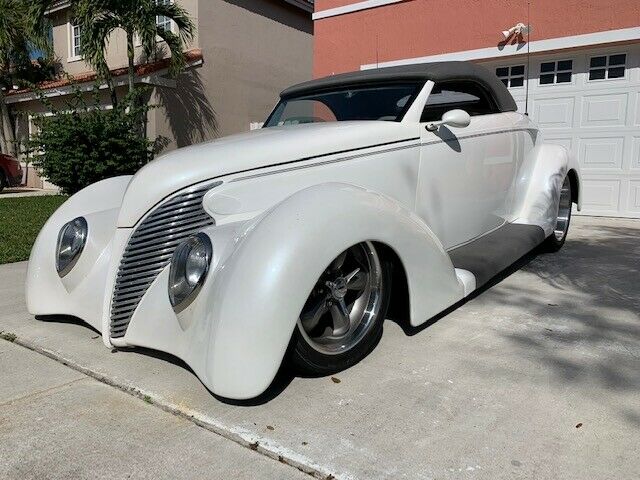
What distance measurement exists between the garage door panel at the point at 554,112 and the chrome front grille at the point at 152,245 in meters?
6.87

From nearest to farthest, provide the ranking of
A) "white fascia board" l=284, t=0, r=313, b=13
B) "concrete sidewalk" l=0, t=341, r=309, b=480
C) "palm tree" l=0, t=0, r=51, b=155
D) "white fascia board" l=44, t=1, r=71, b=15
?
"concrete sidewalk" l=0, t=341, r=309, b=480
"palm tree" l=0, t=0, r=51, b=155
"white fascia board" l=284, t=0, r=313, b=13
"white fascia board" l=44, t=1, r=71, b=15

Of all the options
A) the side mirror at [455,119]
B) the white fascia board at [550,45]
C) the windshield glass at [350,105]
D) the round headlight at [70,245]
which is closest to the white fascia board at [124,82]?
the white fascia board at [550,45]

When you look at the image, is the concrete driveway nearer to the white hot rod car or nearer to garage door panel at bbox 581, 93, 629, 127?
the white hot rod car

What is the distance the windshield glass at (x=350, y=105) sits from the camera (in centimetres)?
365

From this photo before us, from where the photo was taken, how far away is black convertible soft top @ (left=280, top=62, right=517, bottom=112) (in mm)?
3807

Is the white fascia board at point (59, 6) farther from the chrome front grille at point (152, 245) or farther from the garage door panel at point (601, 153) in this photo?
the chrome front grille at point (152, 245)

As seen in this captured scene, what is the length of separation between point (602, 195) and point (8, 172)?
14.3 meters

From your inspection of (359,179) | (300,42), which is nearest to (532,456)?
(359,179)

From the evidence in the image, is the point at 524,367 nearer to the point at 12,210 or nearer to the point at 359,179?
the point at 359,179

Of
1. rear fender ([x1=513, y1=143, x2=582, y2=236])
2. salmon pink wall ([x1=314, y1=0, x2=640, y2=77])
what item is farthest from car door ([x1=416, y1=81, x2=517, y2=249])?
salmon pink wall ([x1=314, y1=0, x2=640, y2=77])

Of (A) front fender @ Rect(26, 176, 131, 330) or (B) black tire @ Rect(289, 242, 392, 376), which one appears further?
(A) front fender @ Rect(26, 176, 131, 330)

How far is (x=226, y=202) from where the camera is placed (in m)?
2.76

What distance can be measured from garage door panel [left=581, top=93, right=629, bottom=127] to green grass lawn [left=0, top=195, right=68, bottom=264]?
24.7 feet

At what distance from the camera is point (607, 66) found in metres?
7.66
